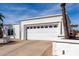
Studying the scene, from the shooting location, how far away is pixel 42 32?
27.8 feet

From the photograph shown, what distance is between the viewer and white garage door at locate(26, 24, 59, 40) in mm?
8055

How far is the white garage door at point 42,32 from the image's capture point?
8055mm

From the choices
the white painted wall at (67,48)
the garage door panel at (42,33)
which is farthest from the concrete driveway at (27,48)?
the white painted wall at (67,48)

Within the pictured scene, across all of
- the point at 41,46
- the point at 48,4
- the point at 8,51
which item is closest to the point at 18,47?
the point at 8,51

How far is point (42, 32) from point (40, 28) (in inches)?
8.9

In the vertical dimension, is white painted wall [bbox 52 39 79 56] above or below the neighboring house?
below

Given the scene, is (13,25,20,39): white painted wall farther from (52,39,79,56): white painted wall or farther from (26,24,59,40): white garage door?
(52,39,79,56): white painted wall

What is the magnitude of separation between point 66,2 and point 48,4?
31.5 inches

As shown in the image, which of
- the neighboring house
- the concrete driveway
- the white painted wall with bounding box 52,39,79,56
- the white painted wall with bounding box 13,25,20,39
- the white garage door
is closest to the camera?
the white painted wall with bounding box 52,39,79,56

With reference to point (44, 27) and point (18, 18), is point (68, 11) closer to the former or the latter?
point (44, 27)

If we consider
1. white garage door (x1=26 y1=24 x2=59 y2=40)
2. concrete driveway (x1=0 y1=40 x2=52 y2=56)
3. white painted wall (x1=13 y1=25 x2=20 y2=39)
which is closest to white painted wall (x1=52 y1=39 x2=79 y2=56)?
concrete driveway (x1=0 y1=40 x2=52 y2=56)

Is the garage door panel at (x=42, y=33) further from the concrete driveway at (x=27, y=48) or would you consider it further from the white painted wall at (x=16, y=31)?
the white painted wall at (x=16, y=31)

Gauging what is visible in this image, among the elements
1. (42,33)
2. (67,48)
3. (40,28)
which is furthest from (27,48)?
(67,48)

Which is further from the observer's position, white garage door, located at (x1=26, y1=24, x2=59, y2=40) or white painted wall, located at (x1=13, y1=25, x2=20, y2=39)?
white painted wall, located at (x1=13, y1=25, x2=20, y2=39)
